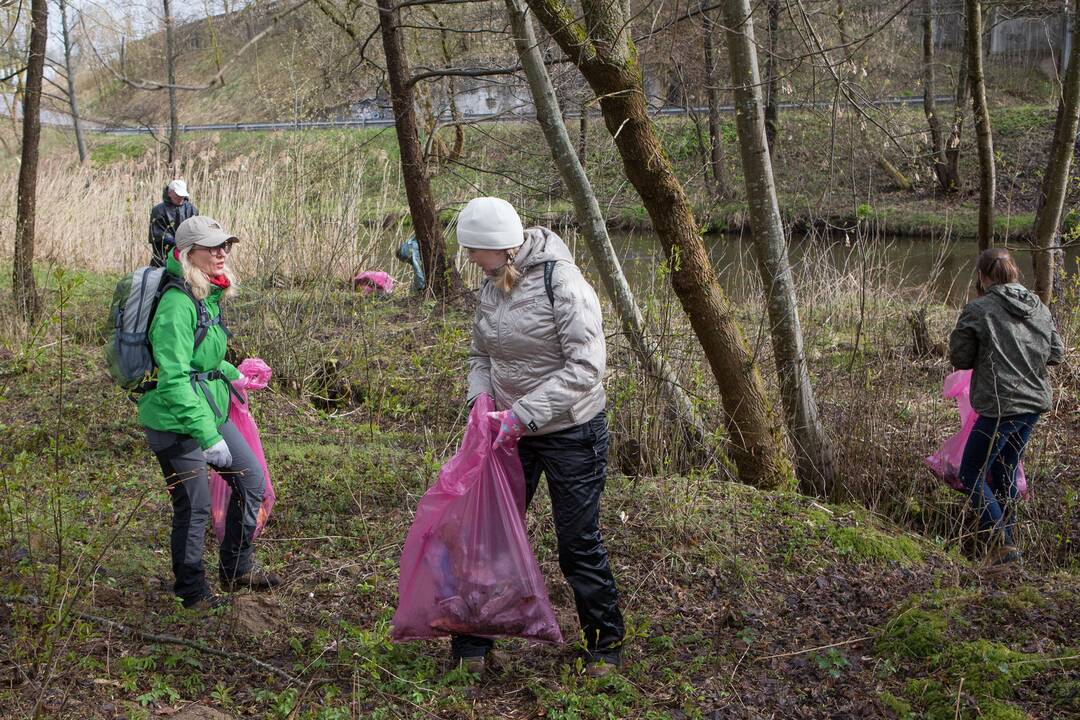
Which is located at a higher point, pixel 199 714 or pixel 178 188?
pixel 178 188

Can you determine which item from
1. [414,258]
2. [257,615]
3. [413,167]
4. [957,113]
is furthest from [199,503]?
[957,113]

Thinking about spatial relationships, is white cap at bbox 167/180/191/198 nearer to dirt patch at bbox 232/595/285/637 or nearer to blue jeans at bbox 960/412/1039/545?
dirt patch at bbox 232/595/285/637

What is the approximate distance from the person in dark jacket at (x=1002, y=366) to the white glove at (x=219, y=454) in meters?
3.46

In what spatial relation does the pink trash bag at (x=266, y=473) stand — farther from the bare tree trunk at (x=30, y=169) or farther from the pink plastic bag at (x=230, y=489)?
the bare tree trunk at (x=30, y=169)

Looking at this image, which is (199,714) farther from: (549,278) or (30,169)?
(30,169)

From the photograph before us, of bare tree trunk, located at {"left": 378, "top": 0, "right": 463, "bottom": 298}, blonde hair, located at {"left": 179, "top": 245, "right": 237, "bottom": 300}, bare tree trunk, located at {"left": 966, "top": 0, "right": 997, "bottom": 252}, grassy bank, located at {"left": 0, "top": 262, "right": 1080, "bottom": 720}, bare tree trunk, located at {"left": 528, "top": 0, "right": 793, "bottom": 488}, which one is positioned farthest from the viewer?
bare tree trunk, located at {"left": 378, "top": 0, "right": 463, "bottom": 298}

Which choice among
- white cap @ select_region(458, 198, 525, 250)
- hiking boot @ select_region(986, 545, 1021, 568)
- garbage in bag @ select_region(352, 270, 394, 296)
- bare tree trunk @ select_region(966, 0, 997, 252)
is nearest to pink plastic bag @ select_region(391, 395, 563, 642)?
white cap @ select_region(458, 198, 525, 250)

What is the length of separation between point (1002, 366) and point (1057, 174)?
3.10 meters

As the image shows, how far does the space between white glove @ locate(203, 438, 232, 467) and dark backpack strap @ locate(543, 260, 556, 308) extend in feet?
4.63

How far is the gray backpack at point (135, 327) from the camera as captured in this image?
11.4 feet

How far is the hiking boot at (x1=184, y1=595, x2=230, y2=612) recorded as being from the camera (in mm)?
3689

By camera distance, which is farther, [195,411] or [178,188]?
[178,188]

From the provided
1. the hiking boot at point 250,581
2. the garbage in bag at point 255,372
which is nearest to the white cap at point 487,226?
the garbage in bag at point 255,372

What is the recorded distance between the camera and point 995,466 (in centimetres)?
488
